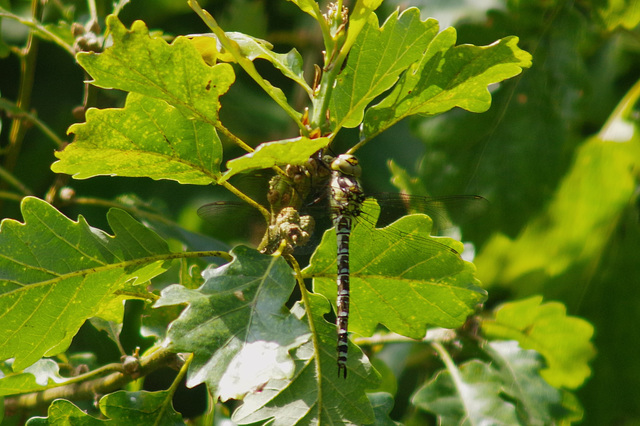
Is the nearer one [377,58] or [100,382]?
[377,58]

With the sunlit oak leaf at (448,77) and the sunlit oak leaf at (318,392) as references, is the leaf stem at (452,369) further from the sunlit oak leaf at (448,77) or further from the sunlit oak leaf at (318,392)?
the sunlit oak leaf at (448,77)

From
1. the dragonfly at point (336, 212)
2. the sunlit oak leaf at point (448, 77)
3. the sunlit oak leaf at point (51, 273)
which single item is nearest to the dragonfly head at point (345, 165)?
the dragonfly at point (336, 212)

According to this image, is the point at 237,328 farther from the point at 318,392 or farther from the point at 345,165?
the point at 345,165

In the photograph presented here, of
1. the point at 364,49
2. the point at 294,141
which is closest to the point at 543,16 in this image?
the point at 364,49

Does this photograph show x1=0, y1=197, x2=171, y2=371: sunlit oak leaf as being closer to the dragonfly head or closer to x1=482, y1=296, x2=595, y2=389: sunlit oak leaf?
the dragonfly head

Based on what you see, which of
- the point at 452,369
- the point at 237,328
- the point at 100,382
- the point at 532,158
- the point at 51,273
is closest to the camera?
the point at 237,328

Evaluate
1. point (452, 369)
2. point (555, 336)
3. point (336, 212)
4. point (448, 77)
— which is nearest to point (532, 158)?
point (555, 336)

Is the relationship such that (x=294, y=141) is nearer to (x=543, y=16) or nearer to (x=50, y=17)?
(x=543, y=16)
